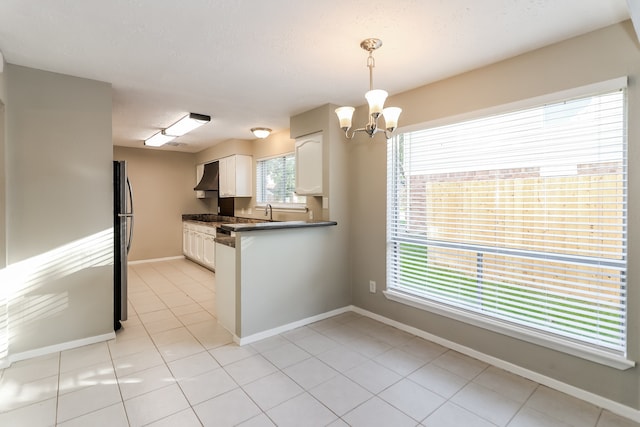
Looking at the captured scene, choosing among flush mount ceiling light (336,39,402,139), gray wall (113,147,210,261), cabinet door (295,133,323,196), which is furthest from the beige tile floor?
gray wall (113,147,210,261)

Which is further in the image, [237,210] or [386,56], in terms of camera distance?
[237,210]

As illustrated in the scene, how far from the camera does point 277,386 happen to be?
2.17 meters

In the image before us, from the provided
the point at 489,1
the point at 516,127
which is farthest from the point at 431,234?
the point at 489,1

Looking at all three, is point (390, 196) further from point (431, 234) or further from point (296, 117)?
point (296, 117)

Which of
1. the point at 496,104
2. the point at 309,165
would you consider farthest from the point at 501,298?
the point at 309,165

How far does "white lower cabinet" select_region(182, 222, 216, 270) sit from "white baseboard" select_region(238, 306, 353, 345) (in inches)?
102

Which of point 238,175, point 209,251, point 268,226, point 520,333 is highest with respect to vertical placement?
point 238,175

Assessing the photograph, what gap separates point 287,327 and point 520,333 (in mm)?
1997

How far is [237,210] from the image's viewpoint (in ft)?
19.7

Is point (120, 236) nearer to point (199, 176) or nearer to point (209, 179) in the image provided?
point (209, 179)

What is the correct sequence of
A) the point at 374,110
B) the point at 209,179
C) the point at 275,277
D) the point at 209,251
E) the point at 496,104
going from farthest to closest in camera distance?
1. the point at 209,179
2. the point at 209,251
3. the point at 275,277
4. the point at 496,104
5. the point at 374,110

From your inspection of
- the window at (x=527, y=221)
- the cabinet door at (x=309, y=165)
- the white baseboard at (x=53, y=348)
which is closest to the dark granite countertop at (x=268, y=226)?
the cabinet door at (x=309, y=165)

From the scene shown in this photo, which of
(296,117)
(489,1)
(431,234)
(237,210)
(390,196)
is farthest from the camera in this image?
(237,210)

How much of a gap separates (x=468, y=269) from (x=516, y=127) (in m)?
1.18
